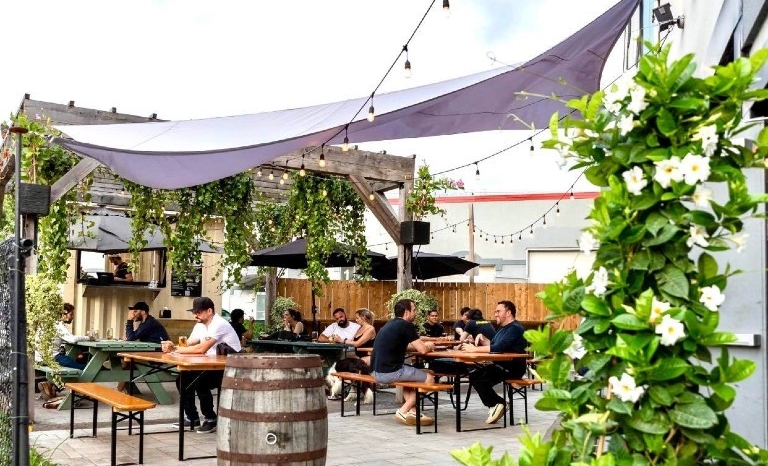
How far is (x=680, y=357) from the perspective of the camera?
180 centimetres

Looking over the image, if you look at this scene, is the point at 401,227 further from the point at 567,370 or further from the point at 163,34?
the point at 567,370

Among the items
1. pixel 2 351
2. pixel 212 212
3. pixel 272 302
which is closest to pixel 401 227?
pixel 212 212

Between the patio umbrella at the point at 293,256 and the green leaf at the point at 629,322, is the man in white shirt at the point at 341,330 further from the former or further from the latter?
the green leaf at the point at 629,322

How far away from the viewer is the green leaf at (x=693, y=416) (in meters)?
1.74

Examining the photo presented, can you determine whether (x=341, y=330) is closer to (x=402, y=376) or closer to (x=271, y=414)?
(x=402, y=376)

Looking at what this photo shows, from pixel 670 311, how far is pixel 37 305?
600 cm

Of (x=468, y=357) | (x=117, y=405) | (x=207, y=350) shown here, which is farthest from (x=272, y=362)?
(x=468, y=357)

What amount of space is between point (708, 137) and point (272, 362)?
3107 mm

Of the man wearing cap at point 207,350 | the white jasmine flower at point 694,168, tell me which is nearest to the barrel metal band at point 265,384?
the man wearing cap at point 207,350

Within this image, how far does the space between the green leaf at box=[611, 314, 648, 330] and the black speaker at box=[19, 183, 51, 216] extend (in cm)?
597

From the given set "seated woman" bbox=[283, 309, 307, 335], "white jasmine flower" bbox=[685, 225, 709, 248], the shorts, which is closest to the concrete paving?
the shorts

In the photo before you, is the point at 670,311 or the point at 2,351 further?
the point at 2,351

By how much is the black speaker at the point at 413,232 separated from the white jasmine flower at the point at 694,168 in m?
7.39

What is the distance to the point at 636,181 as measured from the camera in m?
1.86
